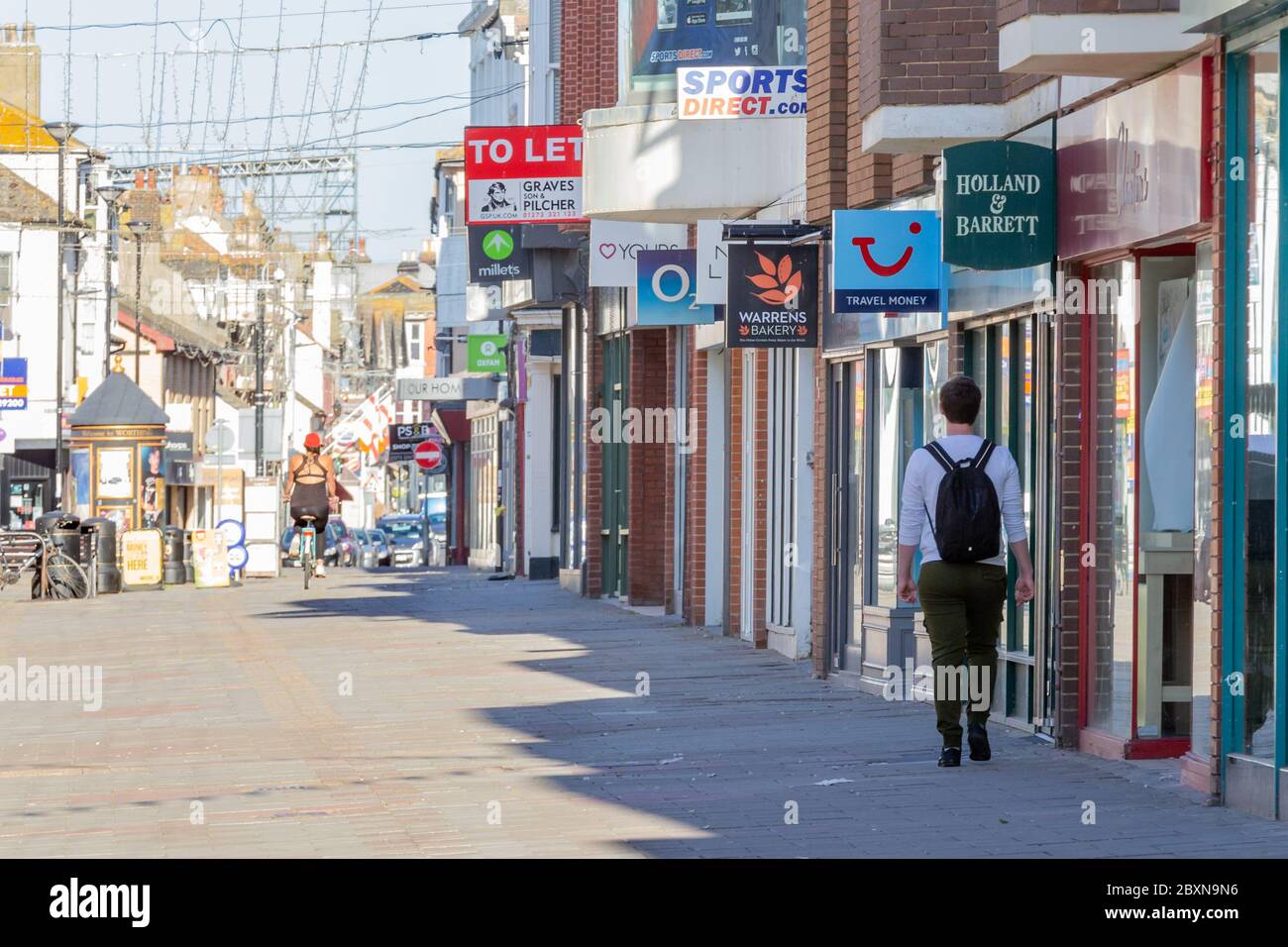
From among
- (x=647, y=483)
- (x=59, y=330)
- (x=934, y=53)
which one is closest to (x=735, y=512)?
(x=647, y=483)

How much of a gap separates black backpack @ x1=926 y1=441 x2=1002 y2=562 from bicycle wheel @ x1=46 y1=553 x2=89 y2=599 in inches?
891

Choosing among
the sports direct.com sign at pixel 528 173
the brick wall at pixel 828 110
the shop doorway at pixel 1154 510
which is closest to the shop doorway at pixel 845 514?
the brick wall at pixel 828 110

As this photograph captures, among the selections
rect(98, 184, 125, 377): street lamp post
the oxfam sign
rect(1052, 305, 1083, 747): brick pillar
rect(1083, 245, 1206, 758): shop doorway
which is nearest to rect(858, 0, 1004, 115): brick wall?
the oxfam sign

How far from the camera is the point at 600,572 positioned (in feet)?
98.5

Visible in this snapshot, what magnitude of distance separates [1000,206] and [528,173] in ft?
49.2

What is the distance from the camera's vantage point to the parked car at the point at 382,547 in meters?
66.9

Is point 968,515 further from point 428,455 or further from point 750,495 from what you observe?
point 428,455

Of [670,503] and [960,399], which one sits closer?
[960,399]

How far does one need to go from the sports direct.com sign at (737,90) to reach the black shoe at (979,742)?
8754mm

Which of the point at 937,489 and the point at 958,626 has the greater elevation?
the point at 937,489

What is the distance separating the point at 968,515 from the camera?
11.5 meters

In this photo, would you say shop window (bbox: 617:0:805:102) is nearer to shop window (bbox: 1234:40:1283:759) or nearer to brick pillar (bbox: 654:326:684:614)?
brick pillar (bbox: 654:326:684:614)
